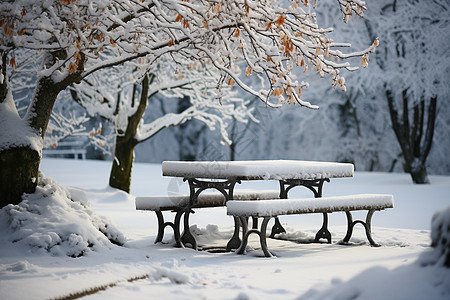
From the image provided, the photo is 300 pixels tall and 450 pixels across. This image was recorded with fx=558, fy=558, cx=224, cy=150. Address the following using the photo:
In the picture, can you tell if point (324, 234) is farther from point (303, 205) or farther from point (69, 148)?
point (69, 148)

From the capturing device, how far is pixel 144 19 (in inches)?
259

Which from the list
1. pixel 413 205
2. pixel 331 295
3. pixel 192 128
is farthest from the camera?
pixel 192 128

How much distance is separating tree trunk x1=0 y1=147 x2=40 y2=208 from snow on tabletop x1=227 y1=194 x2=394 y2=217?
7.74 feet

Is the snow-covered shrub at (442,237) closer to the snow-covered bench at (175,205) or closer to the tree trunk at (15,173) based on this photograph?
the snow-covered bench at (175,205)

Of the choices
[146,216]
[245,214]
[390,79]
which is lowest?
[146,216]

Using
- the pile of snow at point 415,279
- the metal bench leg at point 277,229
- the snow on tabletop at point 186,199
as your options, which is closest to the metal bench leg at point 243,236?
the snow on tabletop at point 186,199

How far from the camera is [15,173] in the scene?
20.8ft

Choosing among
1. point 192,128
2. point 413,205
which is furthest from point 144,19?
point 192,128

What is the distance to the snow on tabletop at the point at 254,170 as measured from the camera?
6203 mm

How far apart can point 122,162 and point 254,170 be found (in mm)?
7583

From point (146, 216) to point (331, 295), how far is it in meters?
7.56

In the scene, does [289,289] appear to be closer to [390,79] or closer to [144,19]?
[144,19]

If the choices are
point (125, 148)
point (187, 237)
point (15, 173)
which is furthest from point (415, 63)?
point (15, 173)

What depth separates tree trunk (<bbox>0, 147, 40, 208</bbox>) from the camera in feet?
20.6
